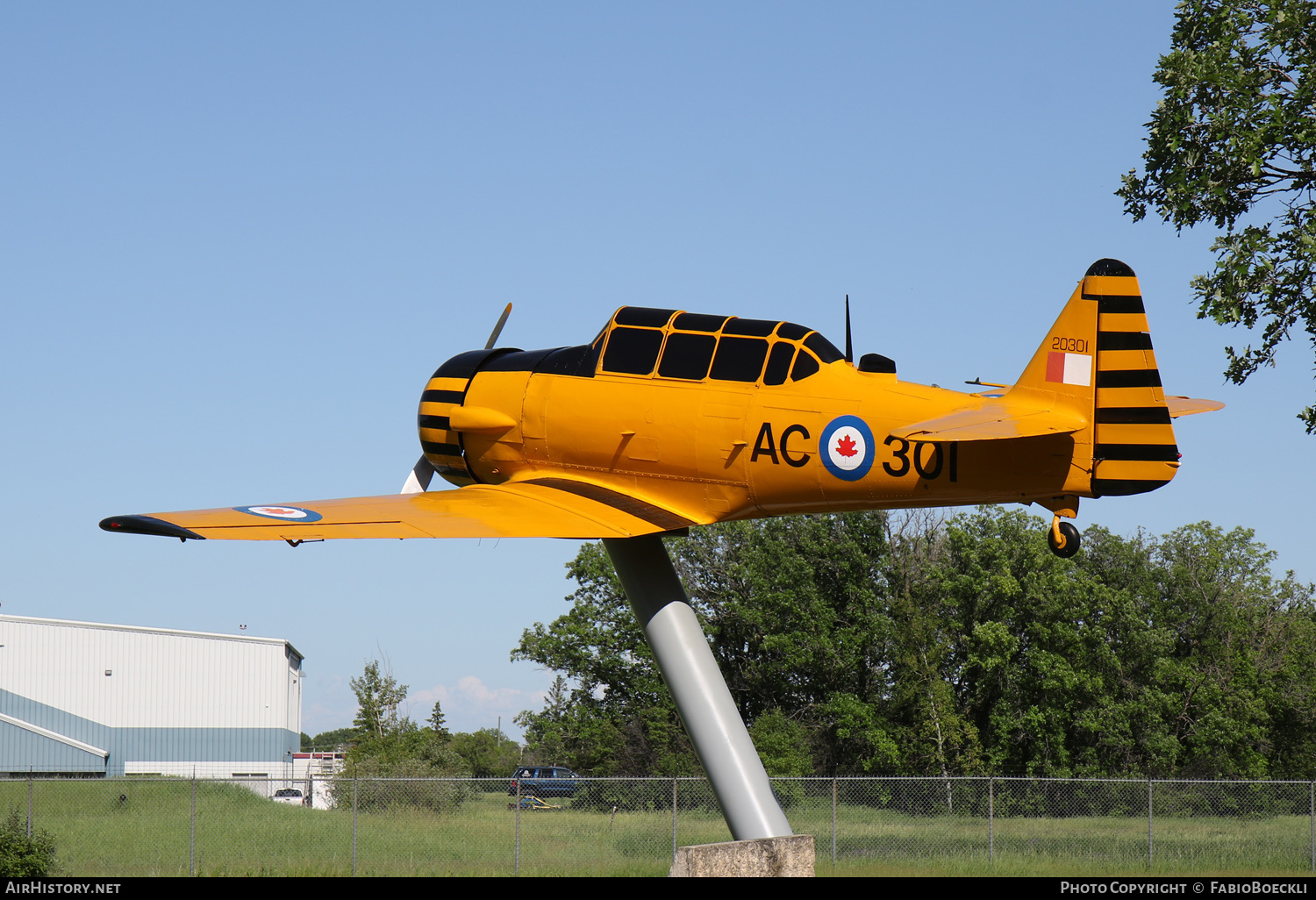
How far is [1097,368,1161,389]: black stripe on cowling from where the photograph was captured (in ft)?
30.3

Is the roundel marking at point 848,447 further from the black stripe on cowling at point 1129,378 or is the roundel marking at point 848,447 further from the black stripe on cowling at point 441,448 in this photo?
the black stripe on cowling at point 441,448

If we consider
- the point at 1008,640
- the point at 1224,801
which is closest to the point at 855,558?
the point at 1008,640

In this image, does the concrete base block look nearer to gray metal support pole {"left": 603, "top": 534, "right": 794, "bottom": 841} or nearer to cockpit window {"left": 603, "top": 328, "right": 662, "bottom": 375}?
gray metal support pole {"left": 603, "top": 534, "right": 794, "bottom": 841}

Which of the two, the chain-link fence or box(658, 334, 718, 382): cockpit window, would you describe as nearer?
box(658, 334, 718, 382): cockpit window

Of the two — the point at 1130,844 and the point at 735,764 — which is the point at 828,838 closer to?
the point at 1130,844

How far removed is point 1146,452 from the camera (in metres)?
9.09

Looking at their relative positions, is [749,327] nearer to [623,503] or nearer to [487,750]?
[623,503]

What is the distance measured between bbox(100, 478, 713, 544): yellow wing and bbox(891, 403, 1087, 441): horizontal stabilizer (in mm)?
2365

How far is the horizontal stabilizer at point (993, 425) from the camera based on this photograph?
29.0 feet

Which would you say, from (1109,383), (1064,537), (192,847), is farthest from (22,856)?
(1109,383)

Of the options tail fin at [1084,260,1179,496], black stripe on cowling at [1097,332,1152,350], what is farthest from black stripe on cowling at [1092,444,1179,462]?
black stripe on cowling at [1097,332,1152,350]

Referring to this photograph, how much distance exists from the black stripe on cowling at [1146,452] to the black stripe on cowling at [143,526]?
7.12 metres

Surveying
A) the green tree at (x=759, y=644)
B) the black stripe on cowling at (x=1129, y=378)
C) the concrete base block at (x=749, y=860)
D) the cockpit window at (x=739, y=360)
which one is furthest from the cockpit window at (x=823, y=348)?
the green tree at (x=759, y=644)

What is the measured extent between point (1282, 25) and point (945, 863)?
47.1 feet
